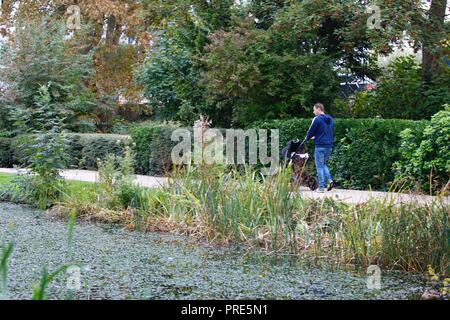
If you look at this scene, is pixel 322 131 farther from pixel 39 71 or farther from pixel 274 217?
pixel 39 71

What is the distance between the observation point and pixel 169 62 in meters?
21.1

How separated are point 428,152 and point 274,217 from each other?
5.46 metres

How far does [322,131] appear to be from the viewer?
14156mm

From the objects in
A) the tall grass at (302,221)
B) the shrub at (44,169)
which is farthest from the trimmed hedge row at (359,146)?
the tall grass at (302,221)

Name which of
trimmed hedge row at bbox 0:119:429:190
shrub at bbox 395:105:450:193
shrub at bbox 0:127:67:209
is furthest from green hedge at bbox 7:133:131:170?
shrub at bbox 395:105:450:193

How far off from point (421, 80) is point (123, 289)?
12.7 m

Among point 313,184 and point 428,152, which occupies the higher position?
point 428,152

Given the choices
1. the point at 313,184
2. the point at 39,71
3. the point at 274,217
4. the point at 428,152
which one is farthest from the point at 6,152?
the point at 274,217

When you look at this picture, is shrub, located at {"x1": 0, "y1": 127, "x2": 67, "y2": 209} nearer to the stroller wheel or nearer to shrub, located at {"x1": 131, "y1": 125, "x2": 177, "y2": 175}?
shrub, located at {"x1": 131, "y1": 125, "x2": 177, "y2": 175}

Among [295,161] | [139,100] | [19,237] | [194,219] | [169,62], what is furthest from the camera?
[139,100]

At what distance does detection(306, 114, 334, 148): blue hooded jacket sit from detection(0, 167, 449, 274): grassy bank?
365 cm

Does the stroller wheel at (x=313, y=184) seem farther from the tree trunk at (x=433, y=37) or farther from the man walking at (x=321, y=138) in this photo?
the tree trunk at (x=433, y=37)
